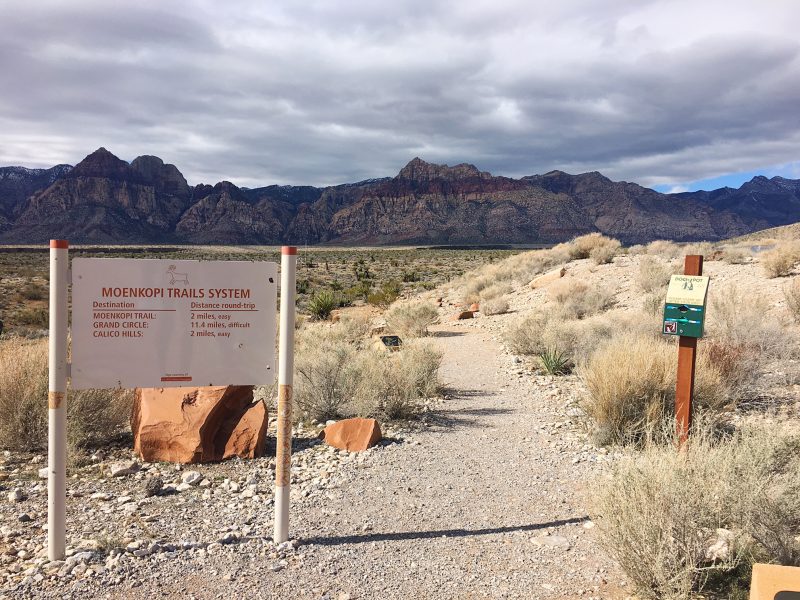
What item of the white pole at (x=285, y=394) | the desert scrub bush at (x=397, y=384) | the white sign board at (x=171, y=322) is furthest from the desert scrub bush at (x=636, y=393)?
the white sign board at (x=171, y=322)

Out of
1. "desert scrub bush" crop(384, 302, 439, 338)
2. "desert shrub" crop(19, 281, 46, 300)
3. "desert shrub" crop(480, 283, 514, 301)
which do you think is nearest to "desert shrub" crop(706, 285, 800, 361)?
"desert scrub bush" crop(384, 302, 439, 338)

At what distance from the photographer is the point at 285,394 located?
15.9 ft

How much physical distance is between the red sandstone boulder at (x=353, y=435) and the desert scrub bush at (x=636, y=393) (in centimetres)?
260

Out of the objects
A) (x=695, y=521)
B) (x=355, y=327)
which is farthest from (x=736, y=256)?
(x=695, y=521)

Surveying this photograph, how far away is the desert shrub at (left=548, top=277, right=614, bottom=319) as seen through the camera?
17406 mm

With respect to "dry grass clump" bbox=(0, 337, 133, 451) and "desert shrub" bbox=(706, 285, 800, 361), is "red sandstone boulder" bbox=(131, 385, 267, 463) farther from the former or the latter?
"desert shrub" bbox=(706, 285, 800, 361)

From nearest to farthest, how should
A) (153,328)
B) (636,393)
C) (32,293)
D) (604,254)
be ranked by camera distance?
1. (153,328)
2. (636,393)
3. (604,254)
4. (32,293)

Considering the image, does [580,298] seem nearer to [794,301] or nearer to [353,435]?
[794,301]

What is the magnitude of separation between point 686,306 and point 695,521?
251cm

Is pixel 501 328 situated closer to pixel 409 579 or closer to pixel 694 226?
pixel 409 579

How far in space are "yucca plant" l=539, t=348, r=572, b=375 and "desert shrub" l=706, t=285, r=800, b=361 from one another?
2648 mm

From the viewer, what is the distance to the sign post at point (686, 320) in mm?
5820

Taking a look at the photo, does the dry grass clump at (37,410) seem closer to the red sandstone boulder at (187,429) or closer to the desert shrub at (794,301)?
the red sandstone boulder at (187,429)

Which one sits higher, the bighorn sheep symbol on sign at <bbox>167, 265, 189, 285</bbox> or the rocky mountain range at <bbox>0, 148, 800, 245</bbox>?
the rocky mountain range at <bbox>0, 148, 800, 245</bbox>
